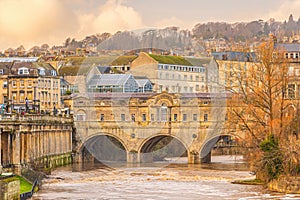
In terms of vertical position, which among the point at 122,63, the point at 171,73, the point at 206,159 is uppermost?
the point at 122,63

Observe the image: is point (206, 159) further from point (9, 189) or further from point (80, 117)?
point (9, 189)

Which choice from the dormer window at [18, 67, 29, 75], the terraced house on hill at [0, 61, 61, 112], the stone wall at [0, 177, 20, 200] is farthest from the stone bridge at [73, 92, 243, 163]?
the stone wall at [0, 177, 20, 200]

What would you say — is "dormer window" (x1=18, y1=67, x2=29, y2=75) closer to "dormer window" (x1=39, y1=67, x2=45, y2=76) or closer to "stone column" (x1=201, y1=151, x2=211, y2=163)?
"dormer window" (x1=39, y1=67, x2=45, y2=76)

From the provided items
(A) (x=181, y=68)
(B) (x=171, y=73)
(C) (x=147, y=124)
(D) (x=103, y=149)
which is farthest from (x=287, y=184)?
(A) (x=181, y=68)

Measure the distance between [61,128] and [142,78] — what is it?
36.6 meters

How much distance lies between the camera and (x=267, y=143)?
209 feet

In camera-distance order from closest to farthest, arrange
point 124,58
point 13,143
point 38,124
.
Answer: point 13,143, point 38,124, point 124,58

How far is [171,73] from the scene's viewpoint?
13588 centimetres

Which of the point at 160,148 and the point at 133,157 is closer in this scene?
the point at 133,157

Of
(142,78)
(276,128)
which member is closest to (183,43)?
(142,78)

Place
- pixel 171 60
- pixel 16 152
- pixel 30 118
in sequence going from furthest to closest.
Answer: pixel 171 60 → pixel 30 118 → pixel 16 152

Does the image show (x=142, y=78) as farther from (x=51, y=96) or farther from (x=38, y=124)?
(x=38, y=124)

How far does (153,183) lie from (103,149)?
31.3 meters

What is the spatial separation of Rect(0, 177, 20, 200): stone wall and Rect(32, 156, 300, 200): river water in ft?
15.6
